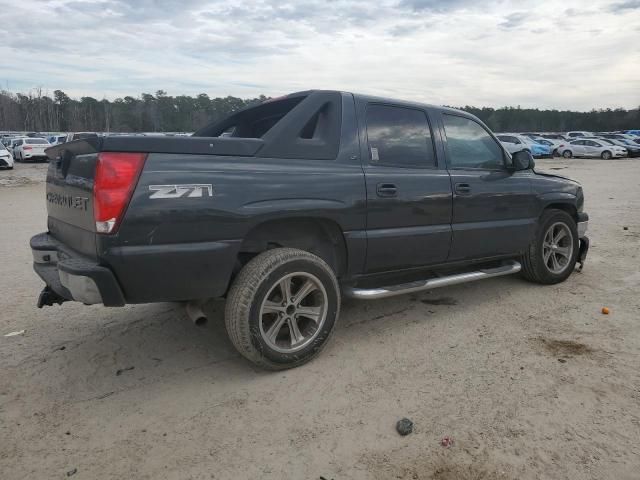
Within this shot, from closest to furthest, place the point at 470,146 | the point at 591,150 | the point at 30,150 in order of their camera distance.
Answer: the point at 470,146 → the point at 30,150 → the point at 591,150

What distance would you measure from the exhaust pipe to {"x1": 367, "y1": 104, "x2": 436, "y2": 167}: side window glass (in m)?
1.66

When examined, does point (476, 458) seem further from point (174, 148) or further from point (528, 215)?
point (528, 215)

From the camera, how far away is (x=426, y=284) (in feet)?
13.3

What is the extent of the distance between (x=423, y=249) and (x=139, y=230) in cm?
225

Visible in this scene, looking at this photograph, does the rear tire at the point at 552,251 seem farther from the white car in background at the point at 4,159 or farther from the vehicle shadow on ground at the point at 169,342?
the white car in background at the point at 4,159

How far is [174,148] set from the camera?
2.92 meters

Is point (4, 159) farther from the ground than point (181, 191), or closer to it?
closer to it

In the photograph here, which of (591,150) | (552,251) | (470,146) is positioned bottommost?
(552,251)

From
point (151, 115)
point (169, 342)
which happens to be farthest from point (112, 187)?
point (151, 115)

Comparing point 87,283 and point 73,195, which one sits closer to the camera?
point 87,283

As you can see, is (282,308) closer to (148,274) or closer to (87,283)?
(148,274)

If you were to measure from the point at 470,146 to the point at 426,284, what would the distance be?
1.44m

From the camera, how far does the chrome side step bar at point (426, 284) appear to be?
375 cm

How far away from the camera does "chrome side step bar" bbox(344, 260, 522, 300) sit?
12.3ft
